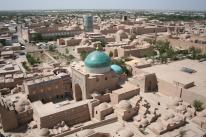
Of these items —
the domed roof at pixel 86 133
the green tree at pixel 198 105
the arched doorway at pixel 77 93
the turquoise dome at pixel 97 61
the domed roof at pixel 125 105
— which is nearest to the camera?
the domed roof at pixel 86 133

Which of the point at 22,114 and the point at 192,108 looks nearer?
the point at 22,114

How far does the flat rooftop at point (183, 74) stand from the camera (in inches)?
1060

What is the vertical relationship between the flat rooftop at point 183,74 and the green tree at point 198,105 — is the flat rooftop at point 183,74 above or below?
above

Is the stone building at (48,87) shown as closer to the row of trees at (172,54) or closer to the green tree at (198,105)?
the green tree at (198,105)

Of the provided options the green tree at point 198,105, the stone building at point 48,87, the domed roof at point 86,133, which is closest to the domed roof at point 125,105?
the domed roof at point 86,133

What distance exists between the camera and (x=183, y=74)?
30.9 meters

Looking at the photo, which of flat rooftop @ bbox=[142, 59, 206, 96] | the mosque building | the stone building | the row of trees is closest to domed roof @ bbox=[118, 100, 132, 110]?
the mosque building

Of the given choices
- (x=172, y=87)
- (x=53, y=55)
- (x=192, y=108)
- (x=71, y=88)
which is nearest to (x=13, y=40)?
(x=53, y=55)

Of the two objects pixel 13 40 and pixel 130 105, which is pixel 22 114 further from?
pixel 13 40

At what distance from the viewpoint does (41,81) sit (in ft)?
81.1

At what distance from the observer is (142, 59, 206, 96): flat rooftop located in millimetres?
26934

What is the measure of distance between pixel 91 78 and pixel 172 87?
10057 millimetres

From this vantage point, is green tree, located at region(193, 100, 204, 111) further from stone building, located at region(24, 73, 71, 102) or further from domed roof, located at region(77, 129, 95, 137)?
stone building, located at region(24, 73, 71, 102)

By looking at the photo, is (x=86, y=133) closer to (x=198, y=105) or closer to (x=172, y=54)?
(x=198, y=105)
